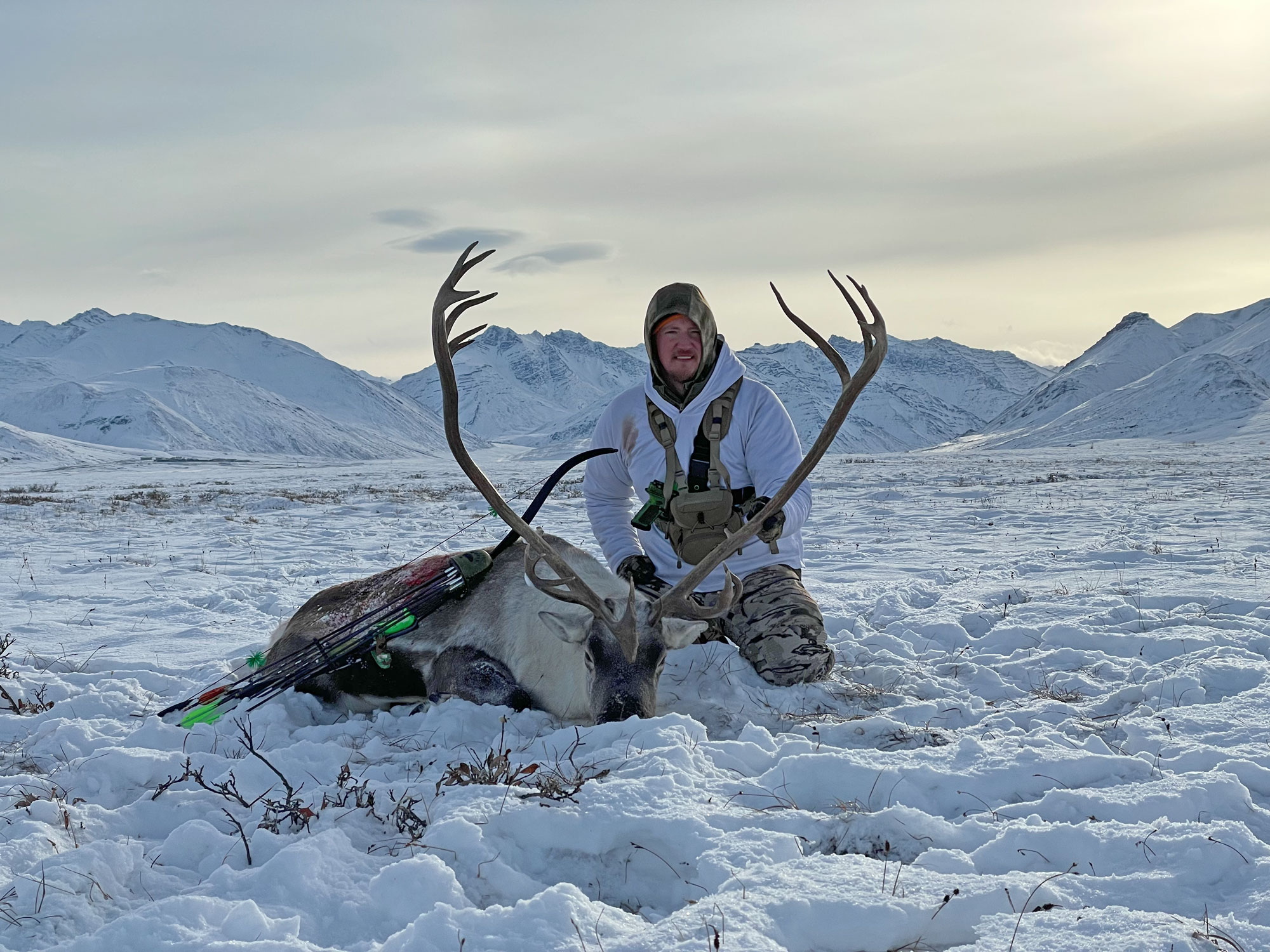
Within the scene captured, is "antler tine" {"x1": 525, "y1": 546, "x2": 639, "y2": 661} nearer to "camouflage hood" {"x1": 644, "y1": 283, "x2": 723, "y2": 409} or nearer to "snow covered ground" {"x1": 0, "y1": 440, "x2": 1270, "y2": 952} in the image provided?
"snow covered ground" {"x1": 0, "y1": 440, "x2": 1270, "y2": 952}

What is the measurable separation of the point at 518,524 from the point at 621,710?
115 centimetres

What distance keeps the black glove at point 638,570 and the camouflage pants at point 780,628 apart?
16.2 inches

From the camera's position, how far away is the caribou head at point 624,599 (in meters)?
4.60

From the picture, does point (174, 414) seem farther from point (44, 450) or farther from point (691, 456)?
point (691, 456)

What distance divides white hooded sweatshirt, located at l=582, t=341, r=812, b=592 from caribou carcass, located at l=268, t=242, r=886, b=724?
2.24 feet

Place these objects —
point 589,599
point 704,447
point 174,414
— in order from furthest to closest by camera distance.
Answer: point 174,414
point 704,447
point 589,599

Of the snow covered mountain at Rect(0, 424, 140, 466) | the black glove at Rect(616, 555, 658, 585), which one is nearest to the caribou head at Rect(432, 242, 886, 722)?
the black glove at Rect(616, 555, 658, 585)

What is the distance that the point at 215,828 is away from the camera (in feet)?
10.7

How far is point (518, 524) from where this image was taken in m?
4.95

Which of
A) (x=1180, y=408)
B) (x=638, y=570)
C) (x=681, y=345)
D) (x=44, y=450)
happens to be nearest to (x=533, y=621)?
(x=638, y=570)

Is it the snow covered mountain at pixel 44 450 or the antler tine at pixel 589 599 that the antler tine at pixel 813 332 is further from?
the snow covered mountain at pixel 44 450

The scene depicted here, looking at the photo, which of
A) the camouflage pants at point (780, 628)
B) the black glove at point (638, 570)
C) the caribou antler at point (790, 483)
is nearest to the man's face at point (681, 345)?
the caribou antler at point (790, 483)

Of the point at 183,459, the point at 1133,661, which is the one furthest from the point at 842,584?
the point at 183,459

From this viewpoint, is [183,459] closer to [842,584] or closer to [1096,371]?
[842,584]
